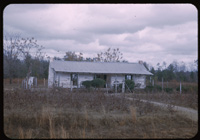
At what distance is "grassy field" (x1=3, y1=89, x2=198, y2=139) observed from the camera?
7.30 meters

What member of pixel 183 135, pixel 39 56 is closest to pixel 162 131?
pixel 183 135

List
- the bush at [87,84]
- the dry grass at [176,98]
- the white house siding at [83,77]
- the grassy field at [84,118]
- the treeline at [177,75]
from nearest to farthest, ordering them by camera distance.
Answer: the grassy field at [84,118], the dry grass at [176,98], the treeline at [177,75], the bush at [87,84], the white house siding at [83,77]

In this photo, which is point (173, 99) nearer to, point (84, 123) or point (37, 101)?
point (84, 123)

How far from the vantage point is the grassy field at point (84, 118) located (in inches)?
287

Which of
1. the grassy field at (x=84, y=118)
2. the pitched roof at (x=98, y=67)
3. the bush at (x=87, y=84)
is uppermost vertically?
the pitched roof at (x=98, y=67)

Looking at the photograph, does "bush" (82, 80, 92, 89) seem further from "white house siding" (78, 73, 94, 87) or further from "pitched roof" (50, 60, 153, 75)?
"pitched roof" (50, 60, 153, 75)

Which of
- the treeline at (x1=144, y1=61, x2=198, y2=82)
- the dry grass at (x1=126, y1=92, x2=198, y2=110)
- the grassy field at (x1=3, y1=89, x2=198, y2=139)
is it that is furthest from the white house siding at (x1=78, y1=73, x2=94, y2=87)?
the grassy field at (x1=3, y1=89, x2=198, y2=139)

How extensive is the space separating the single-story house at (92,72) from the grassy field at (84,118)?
15081mm

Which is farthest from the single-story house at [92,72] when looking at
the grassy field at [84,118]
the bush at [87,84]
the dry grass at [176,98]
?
the grassy field at [84,118]

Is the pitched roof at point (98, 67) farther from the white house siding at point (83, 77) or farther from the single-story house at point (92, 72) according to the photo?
the white house siding at point (83, 77)

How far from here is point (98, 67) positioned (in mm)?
28906

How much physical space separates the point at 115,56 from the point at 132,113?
102 feet

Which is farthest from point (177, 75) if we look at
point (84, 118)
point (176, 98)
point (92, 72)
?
point (84, 118)

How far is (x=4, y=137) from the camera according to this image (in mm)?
6316
